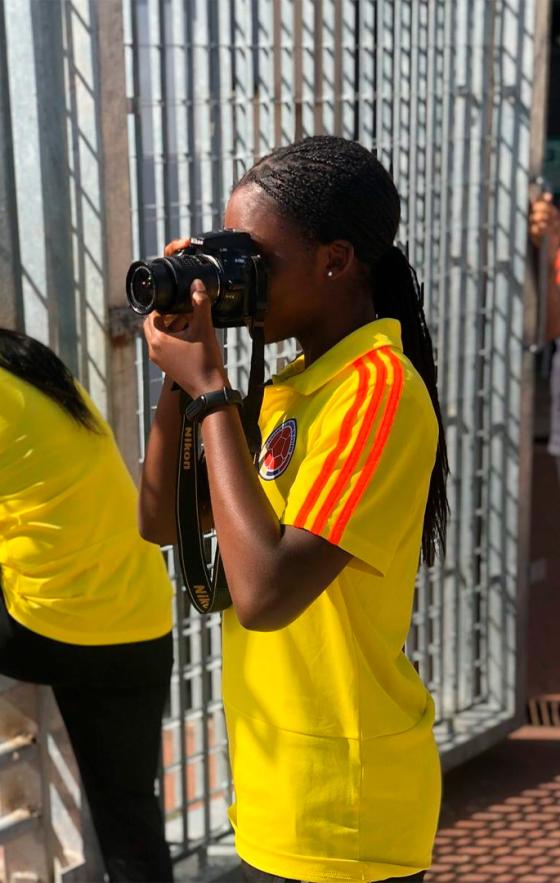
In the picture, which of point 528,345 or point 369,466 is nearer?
point 369,466

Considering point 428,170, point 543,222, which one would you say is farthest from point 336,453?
point 543,222

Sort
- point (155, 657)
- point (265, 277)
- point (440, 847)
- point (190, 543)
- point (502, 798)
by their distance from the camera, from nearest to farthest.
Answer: point (265, 277), point (190, 543), point (155, 657), point (440, 847), point (502, 798)

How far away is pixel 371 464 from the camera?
176cm

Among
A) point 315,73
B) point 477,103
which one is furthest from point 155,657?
point 477,103

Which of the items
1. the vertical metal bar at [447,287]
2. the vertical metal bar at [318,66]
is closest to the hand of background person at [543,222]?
the vertical metal bar at [447,287]

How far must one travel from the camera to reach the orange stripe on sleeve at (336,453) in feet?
5.74

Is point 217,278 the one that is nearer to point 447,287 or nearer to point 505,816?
point 447,287

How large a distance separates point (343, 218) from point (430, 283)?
2.13m

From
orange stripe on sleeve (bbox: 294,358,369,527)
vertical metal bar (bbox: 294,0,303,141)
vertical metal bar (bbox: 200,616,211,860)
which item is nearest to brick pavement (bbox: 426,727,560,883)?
vertical metal bar (bbox: 200,616,211,860)

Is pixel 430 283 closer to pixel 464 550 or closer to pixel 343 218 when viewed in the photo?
pixel 464 550

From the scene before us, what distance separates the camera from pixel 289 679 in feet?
6.18

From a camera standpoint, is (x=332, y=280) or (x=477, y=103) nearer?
(x=332, y=280)

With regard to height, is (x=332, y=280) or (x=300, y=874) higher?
(x=332, y=280)

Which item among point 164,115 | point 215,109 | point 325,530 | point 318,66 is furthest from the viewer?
point 318,66
